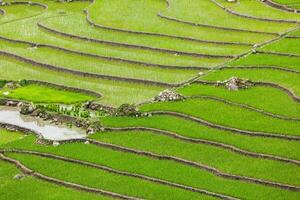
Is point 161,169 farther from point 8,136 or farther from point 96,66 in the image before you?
point 96,66

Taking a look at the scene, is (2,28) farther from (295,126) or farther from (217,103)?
(295,126)

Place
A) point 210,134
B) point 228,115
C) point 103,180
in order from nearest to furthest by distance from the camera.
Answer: point 103,180, point 210,134, point 228,115

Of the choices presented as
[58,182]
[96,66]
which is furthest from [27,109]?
[58,182]

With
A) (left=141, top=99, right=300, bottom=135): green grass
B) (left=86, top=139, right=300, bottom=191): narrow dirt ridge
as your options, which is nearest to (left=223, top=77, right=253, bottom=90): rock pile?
(left=141, top=99, right=300, bottom=135): green grass

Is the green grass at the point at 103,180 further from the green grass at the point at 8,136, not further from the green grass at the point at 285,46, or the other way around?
the green grass at the point at 285,46

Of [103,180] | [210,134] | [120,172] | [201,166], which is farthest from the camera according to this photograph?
[210,134]

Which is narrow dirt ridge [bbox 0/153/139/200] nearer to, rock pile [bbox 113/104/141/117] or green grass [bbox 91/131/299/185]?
green grass [bbox 91/131/299/185]
